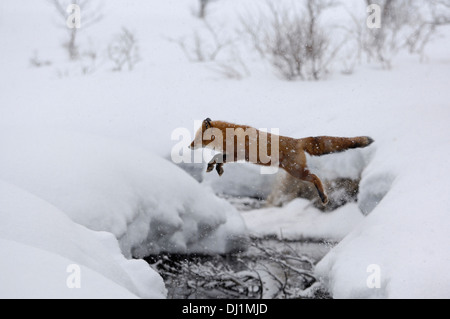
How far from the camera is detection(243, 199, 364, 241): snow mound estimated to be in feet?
13.9

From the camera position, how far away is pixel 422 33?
7000mm

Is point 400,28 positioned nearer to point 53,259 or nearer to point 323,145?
point 323,145

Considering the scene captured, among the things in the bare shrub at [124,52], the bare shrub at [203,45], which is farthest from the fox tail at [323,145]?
the bare shrub at [124,52]

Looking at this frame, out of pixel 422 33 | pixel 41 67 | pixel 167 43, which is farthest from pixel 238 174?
pixel 167 43

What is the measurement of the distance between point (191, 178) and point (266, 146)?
209cm

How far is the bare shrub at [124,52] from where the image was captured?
26.6 feet

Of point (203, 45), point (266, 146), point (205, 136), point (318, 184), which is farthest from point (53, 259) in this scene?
point (203, 45)

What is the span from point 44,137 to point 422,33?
5.17 m

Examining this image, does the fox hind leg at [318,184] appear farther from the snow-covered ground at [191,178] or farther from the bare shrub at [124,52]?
the bare shrub at [124,52]

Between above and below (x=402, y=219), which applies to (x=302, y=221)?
below

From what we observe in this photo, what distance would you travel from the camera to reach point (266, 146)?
7.13 feet

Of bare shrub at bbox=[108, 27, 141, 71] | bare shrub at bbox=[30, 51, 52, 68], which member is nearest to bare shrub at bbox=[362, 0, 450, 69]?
bare shrub at bbox=[108, 27, 141, 71]

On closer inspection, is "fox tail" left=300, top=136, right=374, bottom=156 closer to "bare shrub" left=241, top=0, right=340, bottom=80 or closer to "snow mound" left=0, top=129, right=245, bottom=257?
"snow mound" left=0, top=129, right=245, bottom=257

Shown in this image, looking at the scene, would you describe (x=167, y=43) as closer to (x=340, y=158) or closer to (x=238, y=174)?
(x=238, y=174)
